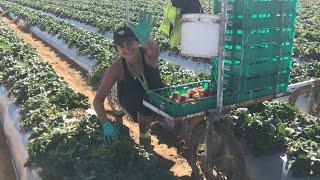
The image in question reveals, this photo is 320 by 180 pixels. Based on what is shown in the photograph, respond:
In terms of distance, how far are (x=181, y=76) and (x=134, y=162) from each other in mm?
4741

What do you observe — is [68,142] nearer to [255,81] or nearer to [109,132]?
[109,132]

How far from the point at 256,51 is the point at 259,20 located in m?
0.42

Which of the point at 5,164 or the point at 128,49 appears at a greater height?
the point at 128,49

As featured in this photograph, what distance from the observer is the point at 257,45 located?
5875 millimetres

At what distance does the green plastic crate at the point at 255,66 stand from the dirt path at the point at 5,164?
4.27 metres

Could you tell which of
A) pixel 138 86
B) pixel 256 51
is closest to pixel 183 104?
pixel 256 51

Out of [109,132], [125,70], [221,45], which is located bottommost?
[109,132]

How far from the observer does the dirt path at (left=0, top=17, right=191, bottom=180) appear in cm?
774

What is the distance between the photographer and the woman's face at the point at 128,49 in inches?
247

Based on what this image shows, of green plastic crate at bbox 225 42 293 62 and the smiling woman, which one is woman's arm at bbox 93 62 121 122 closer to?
the smiling woman

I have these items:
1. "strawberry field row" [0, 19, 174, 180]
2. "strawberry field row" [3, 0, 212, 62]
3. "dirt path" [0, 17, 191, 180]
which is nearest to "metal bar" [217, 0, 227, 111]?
"strawberry field row" [0, 19, 174, 180]

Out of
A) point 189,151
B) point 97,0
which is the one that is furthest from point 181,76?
point 97,0

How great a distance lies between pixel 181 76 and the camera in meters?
10.2

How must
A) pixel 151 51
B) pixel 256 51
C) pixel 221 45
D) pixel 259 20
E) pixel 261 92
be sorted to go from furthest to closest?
pixel 151 51 → pixel 261 92 → pixel 256 51 → pixel 259 20 → pixel 221 45
